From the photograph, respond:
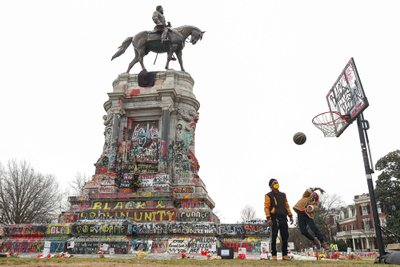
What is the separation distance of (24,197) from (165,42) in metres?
31.1

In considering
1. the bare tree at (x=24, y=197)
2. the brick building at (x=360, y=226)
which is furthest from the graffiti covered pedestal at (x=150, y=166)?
the brick building at (x=360, y=226)

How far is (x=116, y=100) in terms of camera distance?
2531 cm

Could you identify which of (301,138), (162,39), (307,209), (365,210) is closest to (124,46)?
(162,39)

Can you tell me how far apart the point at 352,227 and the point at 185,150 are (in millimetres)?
72211

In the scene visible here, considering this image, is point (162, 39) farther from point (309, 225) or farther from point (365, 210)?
point (365, 210)

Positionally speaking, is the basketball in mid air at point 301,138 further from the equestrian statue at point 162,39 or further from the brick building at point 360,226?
the brick building at point 360,226

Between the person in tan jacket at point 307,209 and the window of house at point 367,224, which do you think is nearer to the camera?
the person in tan jacket at point 307,209

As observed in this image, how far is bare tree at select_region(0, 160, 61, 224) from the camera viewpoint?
4359 centimetres

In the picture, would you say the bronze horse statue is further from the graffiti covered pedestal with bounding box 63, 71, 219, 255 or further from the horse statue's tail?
the graffiti covered pedestal with bounding box 63, 71, 219, 255

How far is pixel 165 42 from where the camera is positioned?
2698 centimetres

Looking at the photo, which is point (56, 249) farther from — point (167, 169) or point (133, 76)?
point (133, 76)

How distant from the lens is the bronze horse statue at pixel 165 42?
26.9 meters

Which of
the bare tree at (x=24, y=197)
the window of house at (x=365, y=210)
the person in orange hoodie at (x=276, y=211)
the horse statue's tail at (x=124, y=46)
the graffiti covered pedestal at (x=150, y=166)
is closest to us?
the person in orange hoodie at (x=276, y=211)

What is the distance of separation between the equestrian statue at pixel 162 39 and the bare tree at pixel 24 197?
2675cm
